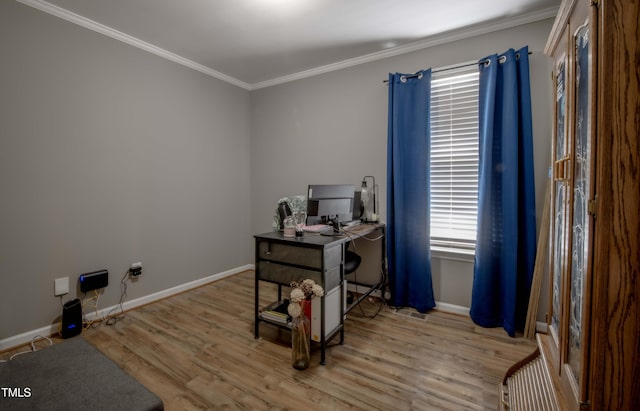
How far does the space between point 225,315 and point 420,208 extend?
2.15 meters

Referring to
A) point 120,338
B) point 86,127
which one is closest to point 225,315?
point 120,338

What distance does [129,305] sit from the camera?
9.32 feet

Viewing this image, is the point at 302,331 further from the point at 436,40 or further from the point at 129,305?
the point at 436,40

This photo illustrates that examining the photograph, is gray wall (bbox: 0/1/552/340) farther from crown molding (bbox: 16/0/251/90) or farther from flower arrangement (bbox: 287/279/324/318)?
flower arrangement (bbox: 287/279/324/318)

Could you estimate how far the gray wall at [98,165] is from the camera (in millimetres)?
→ 2174

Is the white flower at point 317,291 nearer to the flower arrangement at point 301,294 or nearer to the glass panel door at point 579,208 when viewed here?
the flower arrangement at point 301,294

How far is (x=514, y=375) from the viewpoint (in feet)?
5.21

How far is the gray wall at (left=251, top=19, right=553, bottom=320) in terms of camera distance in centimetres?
240

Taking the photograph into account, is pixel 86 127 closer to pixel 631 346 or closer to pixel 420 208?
pixel 420 208

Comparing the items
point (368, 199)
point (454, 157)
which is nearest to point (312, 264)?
point (368, 199)

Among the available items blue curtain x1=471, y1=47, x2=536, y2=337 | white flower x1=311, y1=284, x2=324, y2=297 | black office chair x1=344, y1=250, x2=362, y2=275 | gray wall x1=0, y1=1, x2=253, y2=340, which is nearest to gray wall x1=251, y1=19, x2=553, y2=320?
blue curtain x1=471, y1=47, x2=536, y2=337

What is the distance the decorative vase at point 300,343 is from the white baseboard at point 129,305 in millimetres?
1942

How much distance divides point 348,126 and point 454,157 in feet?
3.98

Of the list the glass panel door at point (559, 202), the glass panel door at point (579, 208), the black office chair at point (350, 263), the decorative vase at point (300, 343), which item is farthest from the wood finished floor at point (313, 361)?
the glass panel door at point (579, 208)
